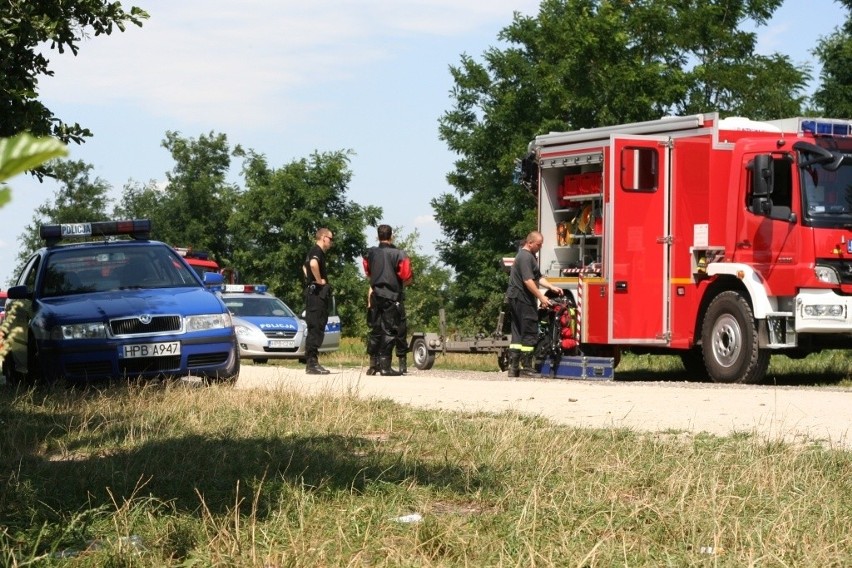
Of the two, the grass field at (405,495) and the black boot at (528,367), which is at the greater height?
the grass field at (405,495)

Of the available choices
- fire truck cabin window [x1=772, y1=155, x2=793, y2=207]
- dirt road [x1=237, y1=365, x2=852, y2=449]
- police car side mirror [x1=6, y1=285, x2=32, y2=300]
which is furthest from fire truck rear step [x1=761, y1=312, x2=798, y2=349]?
police car side mirror [x1=6, y1=285, x2=32, y2=300]

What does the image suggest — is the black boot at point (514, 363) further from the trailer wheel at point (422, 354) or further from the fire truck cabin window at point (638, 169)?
the trailer wheel at point (422, 354)

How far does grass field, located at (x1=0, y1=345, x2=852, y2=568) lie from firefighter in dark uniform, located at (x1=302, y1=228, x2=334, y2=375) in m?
8.63

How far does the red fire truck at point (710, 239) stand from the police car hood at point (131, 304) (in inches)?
238

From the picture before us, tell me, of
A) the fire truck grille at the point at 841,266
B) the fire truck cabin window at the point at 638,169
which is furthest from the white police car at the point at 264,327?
the fire truck grille at the point at 841,266

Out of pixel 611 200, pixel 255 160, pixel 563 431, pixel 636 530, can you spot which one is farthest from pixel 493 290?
pixel 636 530

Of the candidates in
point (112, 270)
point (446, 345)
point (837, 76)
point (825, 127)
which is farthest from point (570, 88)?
point (112, 270)

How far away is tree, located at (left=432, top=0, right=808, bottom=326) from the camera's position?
45.8m

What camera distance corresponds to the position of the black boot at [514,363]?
1762 centimetres

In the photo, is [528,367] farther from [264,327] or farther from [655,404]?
[264,327]

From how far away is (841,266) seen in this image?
51.1ft

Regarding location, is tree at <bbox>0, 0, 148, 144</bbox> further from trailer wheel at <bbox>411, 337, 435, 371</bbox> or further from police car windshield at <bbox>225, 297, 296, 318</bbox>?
police car windshield at <bbox>225, 297, 296, 318</bbox>

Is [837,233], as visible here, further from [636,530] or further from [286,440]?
[636,530]

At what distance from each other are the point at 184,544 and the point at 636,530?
1.64m
